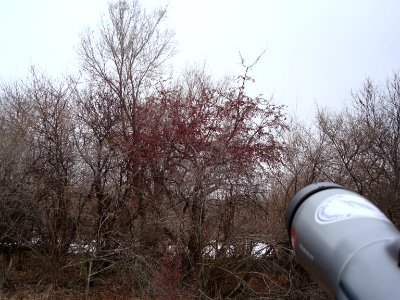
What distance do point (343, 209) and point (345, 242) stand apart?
0.66ft

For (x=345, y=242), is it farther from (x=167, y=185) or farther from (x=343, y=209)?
(x=167, y=185)

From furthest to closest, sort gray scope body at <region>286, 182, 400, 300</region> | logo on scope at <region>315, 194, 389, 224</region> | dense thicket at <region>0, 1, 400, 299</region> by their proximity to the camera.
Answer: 1. dense thicket at <region>0, 1, 400, 299</region>
2. logo on scope at <region>315, 194, 389, 224</region>
3. gray scope body at <region>286, 182, 400, 300</region>

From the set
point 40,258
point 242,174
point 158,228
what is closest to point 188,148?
point 242,174

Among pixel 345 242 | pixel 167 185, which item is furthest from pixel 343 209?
pixel 167 185

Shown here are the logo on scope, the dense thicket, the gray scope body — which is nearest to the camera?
the gray scope body

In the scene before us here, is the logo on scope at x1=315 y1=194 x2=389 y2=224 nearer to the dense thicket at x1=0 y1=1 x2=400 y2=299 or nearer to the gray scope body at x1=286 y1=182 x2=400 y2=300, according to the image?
the gray scope body at x1=286 y1=182 x2=400 y2=300

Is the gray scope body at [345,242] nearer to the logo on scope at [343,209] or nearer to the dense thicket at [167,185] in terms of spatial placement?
the logo on scope at [343,209]

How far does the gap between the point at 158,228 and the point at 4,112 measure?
29.0 feet

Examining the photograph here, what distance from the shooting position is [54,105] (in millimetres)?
13859

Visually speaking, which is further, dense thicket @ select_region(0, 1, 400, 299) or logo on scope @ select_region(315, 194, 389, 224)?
dense thicket @ select_region(0, 1, 400, 299)

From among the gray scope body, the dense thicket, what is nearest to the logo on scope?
the gray scope body

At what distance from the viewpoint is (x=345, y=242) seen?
1769 millimetres

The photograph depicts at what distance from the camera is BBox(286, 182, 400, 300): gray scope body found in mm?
1575

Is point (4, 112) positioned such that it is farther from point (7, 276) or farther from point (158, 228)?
point (158, 228)
